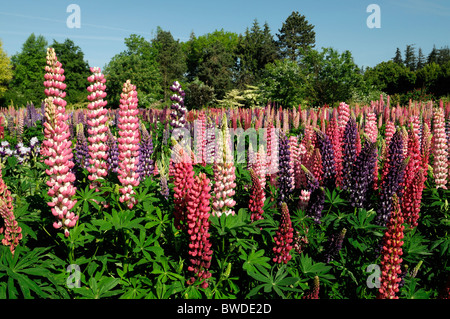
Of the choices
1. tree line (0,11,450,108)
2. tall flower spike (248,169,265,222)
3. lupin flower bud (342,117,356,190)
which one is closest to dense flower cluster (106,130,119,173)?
tall flower spike (248,169,265,222)

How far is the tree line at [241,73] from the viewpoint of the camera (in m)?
21.3

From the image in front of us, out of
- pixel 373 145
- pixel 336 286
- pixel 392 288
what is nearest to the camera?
pixel 392 288

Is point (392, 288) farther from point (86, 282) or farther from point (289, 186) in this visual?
point (86, 282)

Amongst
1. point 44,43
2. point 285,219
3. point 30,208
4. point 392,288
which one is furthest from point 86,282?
point 44,43

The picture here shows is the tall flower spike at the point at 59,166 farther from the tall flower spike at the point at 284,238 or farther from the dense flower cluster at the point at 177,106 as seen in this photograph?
the dense flower cluster at the point at 177,106

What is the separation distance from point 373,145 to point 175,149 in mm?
2142

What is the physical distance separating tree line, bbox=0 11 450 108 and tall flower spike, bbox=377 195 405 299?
62.5 ft

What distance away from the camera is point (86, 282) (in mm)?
2646

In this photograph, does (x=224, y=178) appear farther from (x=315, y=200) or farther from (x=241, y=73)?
(x=241, y=73)

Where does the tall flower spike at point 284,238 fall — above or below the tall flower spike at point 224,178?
below

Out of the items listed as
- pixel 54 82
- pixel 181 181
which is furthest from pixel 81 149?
pixel 181 181

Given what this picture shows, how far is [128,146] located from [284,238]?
73.4 inches

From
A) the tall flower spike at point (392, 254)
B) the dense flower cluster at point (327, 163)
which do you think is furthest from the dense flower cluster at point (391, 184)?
the tall flower spike at point (392, 254)

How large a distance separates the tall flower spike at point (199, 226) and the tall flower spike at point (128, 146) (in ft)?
2.78
